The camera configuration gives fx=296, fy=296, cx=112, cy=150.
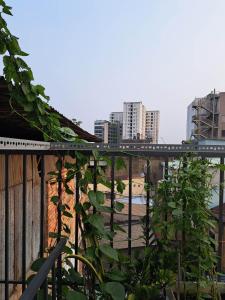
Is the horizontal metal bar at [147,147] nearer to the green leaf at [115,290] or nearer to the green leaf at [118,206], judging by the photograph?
the green leaf at [118,206]

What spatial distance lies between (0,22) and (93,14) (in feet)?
17.6

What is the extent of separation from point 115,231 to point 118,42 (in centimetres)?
757

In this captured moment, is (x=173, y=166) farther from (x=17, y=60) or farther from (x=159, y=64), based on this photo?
(x=159, y=64)

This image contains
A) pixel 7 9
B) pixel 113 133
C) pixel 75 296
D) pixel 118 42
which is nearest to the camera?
pixel 7 9

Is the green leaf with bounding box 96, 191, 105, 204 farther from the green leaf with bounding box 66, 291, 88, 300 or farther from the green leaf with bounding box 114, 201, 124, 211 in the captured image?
the green leaf with bounding box 66, 291, 88, 300

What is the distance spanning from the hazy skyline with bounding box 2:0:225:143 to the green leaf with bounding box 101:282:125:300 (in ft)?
3.85

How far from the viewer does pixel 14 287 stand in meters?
2.94

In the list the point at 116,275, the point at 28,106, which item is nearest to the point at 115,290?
the point at 116,275

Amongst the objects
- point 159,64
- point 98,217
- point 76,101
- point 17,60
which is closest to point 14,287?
point 98,217

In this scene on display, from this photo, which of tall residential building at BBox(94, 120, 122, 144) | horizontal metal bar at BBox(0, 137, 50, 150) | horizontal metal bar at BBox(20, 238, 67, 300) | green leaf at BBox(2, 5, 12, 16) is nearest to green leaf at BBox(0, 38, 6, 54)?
green leaf at BBox(2, 5, 12, 16)

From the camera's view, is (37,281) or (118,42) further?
(118,42)

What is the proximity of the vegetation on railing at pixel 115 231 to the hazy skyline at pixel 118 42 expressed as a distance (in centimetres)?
21

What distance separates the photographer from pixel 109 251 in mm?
1548

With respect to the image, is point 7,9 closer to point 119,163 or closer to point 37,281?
point 119,163
